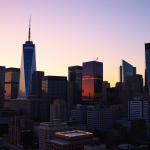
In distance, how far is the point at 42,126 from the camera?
17750cm

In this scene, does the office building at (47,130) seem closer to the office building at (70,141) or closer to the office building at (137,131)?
the office building at (70,141)

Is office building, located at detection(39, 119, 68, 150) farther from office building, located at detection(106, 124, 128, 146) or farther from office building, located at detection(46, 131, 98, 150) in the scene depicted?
office building, located at detection(106, 124, 128, 146)

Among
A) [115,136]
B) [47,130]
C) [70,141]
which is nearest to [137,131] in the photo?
[115,136]

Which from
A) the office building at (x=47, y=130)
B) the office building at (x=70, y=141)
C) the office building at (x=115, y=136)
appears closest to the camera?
the office building at (x=70, y=141)

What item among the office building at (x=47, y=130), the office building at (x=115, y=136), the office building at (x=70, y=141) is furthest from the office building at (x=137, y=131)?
the office building at (x=47, y=130)

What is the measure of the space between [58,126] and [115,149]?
4927 centimetres

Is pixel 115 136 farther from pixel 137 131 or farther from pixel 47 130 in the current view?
pixel 47 130

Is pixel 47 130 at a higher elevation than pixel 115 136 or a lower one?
higher

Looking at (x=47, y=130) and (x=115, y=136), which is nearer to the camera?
(x=47, y=130)

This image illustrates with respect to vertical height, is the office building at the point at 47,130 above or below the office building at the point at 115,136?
above

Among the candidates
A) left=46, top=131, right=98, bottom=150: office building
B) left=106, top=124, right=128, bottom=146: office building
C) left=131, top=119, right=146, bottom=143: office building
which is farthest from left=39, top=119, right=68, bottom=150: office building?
left=131, top=119, right=146, bottom=143: office building

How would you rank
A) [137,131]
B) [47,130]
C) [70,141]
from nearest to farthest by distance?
1. [70,141]
2. [47,130]
3. [137,131]

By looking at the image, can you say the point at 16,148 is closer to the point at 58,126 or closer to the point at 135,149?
the point at 58,126

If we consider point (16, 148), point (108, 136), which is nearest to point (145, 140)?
point (108, 136)
